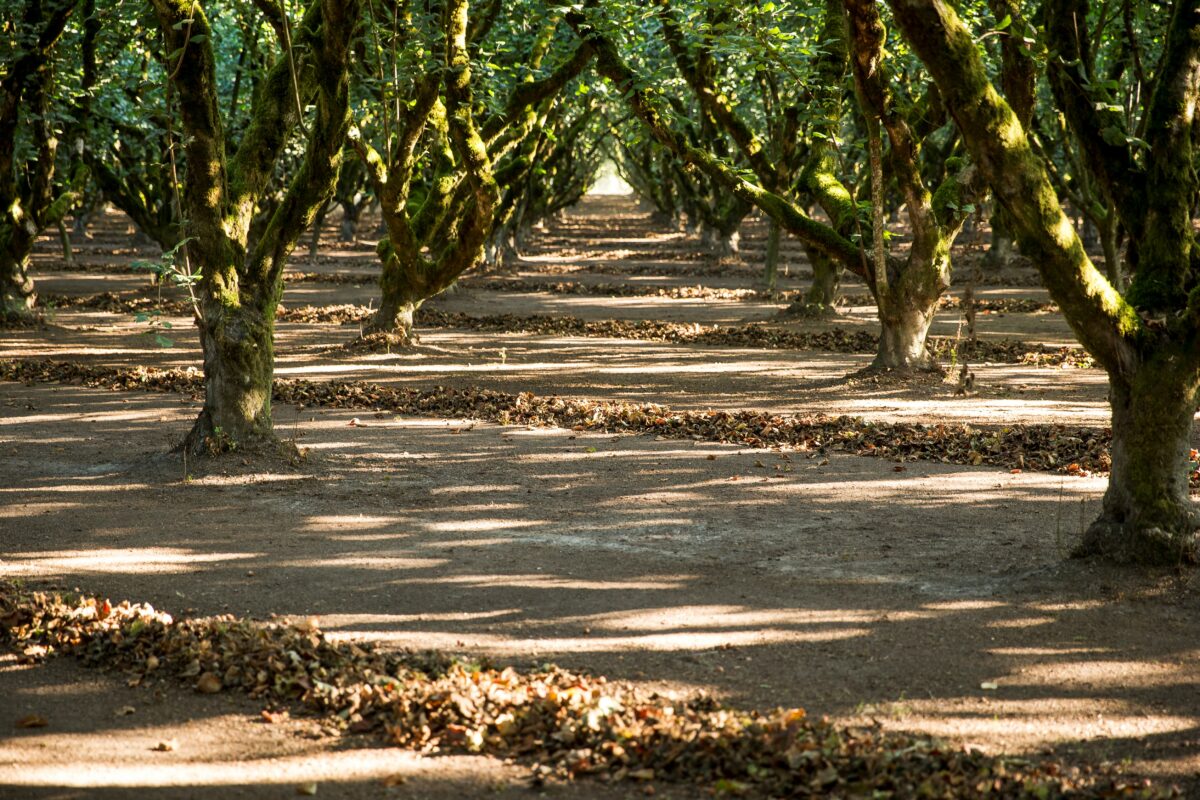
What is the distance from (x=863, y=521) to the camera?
7418 mm

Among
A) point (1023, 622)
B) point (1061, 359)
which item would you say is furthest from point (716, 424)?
point (1061, 359)

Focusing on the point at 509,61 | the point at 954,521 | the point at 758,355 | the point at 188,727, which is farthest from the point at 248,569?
the point at 509,61

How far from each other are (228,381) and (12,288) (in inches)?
484

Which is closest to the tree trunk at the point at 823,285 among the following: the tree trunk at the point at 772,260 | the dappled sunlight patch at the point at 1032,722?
the tree trunk at the point at 772,260

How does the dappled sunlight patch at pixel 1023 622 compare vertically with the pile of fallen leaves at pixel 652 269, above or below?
below

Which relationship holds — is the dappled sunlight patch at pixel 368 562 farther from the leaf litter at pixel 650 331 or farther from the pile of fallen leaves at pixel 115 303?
the pile of fallen leaves at pixel 115 303

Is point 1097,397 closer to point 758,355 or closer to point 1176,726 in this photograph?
point 758,355

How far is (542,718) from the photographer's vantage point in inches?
175

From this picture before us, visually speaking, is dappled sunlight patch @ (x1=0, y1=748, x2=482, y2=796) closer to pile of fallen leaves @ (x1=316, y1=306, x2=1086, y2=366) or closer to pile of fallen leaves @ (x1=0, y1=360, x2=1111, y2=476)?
pile of fallen leaves @ (x1=0, y1=360, x2=1111, y2=476)

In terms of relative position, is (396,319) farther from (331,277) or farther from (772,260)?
(331,277)

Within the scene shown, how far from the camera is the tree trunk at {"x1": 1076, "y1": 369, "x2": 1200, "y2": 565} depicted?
596 centimetres

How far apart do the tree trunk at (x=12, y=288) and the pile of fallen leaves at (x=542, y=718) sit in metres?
14.9

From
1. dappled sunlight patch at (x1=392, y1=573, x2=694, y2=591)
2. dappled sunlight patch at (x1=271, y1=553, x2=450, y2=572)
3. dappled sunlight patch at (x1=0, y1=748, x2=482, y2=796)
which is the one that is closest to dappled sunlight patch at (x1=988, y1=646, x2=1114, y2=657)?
dappled sunlight patch at (x1=392, y1=573, x2=694, y2=591)

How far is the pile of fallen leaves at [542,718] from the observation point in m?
3.96
